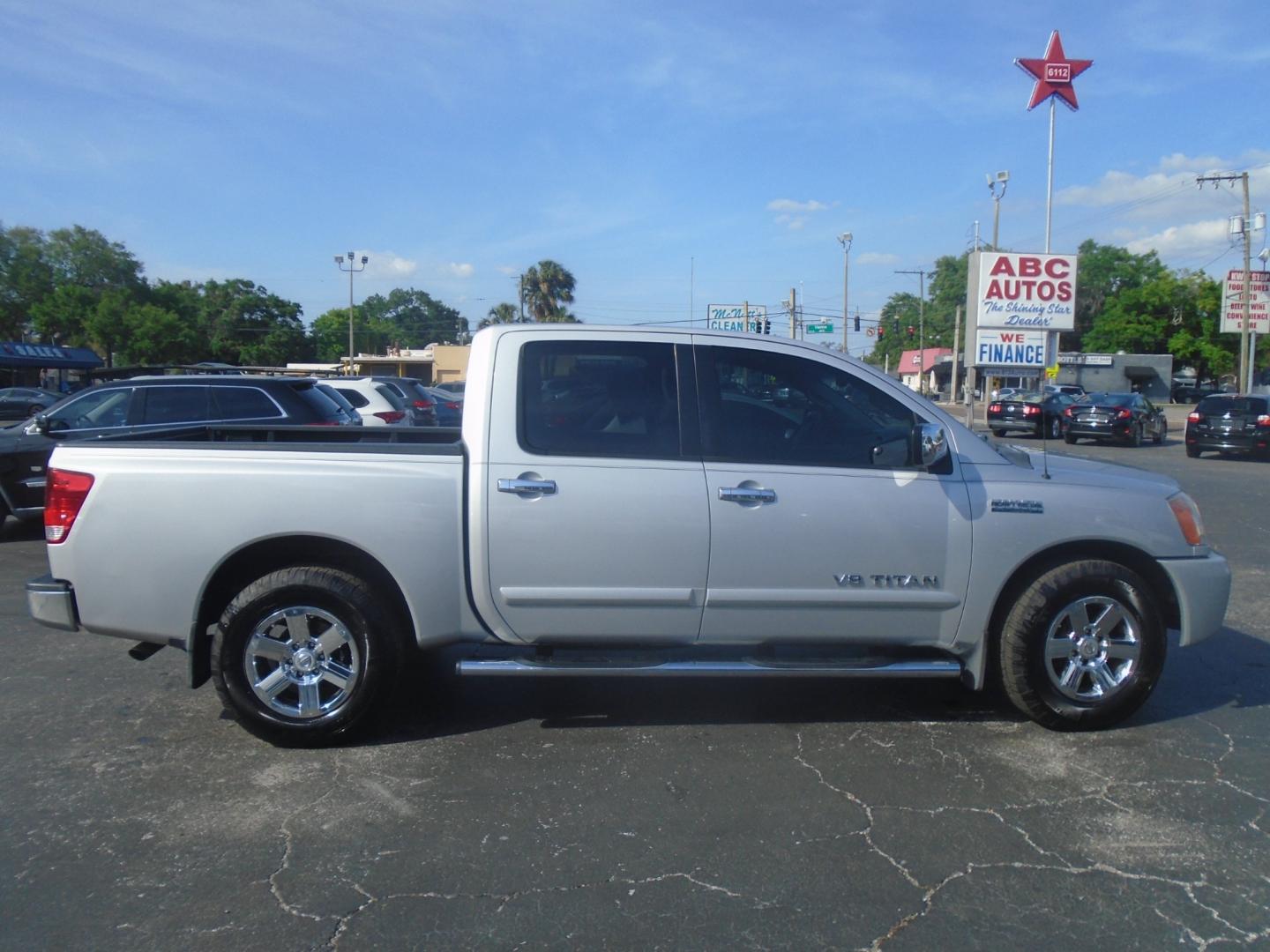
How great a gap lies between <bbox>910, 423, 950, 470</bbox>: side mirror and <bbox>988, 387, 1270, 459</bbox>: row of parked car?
18.8 m

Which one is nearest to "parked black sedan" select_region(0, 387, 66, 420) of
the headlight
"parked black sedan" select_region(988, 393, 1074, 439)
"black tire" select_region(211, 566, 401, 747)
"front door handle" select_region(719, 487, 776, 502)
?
"parked black sedan" select_region(988, 393, 1074, 439)

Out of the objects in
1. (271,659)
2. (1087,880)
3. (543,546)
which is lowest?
(1087,880)

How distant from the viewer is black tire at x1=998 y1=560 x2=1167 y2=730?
4.77 m

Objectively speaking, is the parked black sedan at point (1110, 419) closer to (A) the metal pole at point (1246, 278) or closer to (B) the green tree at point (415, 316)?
(A) the metal pole at point (1246, 278)

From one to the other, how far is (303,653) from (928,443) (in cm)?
301

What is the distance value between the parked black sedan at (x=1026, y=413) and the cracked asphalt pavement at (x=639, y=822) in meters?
24.3

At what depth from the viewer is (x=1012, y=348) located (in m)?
35.5

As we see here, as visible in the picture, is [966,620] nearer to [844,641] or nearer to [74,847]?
[844,641]

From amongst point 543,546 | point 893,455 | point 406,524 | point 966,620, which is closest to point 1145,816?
point 966,620

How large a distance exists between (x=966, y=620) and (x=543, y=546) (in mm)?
2042

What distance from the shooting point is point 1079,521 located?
4.77 metres

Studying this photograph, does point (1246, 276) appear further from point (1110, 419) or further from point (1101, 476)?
point (1101, 476)

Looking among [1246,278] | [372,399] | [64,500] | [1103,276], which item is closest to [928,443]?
[64,500]

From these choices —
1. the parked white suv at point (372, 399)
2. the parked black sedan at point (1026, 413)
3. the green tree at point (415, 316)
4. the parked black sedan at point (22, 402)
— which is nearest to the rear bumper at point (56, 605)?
the parked white suv at point (372, 399)
